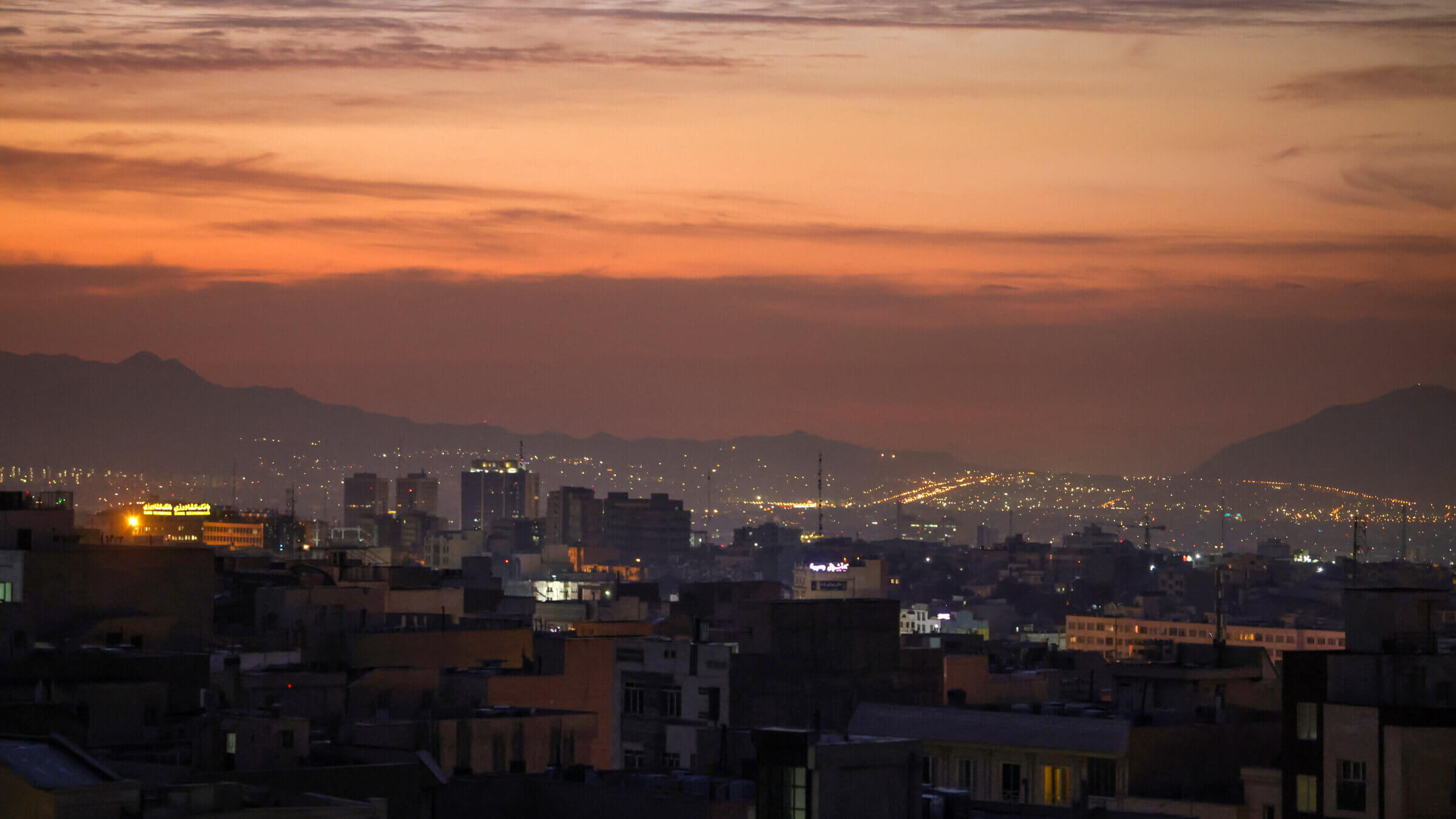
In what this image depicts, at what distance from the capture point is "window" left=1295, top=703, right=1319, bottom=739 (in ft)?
133

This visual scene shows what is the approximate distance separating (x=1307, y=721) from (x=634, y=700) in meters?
17.0

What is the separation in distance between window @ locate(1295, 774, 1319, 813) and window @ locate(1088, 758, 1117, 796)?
110 inches

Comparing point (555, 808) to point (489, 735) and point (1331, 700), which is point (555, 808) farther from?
point (1331, 700)

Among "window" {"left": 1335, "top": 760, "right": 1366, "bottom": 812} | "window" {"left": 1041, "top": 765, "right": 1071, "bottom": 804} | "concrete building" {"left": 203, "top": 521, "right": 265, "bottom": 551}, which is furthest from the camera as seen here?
"concrete building" {"left": 203, "top": 521, "right": 265, "bottom": 551}

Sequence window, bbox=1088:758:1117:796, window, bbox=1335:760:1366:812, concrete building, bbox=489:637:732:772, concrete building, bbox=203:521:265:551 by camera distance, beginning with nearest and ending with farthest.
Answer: window, bbox=1335:760:1366:812
window, bbox=1088:758:1117:796
concrete building, bbox=489:637:732:772
concrete building, bbox=203:521:265:551

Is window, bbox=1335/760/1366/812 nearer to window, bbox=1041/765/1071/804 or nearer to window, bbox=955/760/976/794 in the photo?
window, bbox=1041/765/1071/804

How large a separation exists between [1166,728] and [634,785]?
1218 cm

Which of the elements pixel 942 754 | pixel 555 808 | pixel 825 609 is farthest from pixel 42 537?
pixel 555 808

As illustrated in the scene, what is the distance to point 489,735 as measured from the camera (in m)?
44.3

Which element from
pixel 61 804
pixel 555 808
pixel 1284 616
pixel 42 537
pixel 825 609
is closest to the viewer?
pixel 61 804

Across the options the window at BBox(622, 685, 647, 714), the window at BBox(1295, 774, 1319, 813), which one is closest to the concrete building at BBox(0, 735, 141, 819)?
the window at BBox(1295, 774, 1319, 813)

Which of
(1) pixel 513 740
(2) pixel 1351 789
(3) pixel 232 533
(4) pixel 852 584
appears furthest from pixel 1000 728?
(3) pixel 232 533

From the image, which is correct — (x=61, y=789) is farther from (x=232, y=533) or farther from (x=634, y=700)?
(x=232, y=533)

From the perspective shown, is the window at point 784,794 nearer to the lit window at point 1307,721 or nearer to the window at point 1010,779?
the window at point 1010,779
